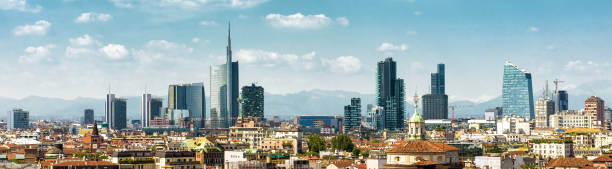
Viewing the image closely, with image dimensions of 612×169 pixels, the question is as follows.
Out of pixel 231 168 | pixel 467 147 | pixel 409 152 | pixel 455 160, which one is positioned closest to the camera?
pixel 409 152

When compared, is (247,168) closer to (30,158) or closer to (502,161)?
(502,161)

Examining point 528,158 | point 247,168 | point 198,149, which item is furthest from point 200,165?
point 528,158

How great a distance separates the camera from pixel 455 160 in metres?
108

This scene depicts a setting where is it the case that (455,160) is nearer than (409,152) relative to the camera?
No

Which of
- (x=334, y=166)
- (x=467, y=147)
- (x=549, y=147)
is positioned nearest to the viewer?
(x=334, y=166)

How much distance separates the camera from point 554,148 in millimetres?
175625

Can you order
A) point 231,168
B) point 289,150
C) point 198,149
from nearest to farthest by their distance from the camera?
point 231,168, point 198,149, point 289,150

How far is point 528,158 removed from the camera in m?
149

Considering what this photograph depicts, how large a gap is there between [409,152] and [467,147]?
6030cm

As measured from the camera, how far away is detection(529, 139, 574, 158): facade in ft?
569

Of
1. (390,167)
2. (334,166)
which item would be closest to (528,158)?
(334,166)

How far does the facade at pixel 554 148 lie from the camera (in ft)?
569

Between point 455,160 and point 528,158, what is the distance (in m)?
43.7

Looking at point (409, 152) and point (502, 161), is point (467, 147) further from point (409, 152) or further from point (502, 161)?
point (409, 152)
